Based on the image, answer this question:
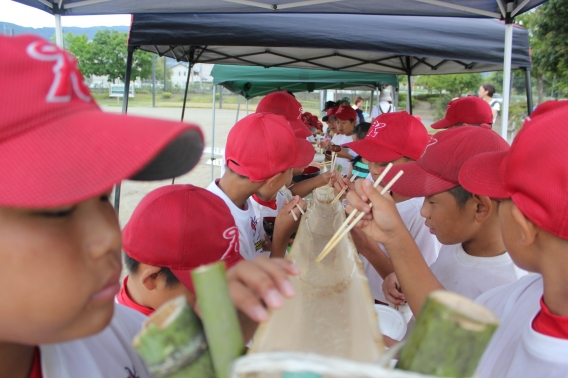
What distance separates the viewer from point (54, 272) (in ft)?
1.60

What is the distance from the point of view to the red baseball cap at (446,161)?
4.87 ft

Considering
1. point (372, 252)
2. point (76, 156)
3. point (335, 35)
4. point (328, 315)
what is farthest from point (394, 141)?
point (76, 156)

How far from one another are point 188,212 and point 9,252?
693mm

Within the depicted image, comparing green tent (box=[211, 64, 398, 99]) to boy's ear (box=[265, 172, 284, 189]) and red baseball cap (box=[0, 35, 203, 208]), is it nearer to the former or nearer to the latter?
boy's ear (box=[265, 172, 284, 189])

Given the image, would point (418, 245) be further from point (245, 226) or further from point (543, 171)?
point (543, 171)

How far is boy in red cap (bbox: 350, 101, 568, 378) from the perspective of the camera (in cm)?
73

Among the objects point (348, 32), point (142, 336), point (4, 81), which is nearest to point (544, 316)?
point (142, 336)

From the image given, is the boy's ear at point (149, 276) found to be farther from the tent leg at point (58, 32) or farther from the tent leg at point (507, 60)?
the tent leg at point (507, 60)

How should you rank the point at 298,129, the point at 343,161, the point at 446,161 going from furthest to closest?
the point at 343,161 → the point at 298,129 → the point at 446,161

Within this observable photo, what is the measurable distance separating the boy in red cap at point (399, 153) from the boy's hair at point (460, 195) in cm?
58

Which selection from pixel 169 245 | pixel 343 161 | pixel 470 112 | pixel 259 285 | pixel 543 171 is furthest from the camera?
pixel 343 161

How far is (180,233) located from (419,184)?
978mm

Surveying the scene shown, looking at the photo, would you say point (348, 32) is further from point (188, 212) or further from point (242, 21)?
point (188, 212)

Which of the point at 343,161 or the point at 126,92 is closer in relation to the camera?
the point at 126,92
